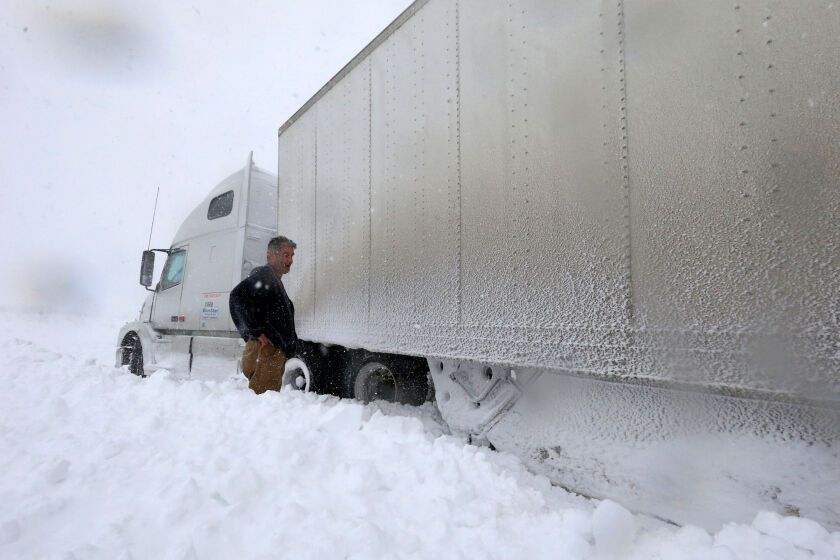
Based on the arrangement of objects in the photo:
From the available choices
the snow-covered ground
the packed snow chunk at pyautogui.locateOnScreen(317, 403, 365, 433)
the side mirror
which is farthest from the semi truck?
the side mirror

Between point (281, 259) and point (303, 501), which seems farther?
point (281, 259)

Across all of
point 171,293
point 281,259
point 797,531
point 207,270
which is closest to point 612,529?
point 797,531

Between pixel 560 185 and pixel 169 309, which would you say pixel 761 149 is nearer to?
pixel 560 185

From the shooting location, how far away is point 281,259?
4574 millimetres

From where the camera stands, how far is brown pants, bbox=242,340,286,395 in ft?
14.9

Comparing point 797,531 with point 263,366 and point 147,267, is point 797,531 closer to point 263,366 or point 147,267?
point 263,366

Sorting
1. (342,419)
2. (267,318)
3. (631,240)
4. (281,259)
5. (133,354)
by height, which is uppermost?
(281,259)

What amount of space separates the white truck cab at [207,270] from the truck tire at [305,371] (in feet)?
3.18

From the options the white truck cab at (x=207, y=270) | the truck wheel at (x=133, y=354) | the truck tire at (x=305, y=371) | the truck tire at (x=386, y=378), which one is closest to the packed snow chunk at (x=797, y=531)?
the truck tire at (x=386, y=378)

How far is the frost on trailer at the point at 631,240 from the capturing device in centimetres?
150

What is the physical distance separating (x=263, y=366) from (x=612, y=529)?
3649mm

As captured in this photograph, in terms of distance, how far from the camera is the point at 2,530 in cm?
178

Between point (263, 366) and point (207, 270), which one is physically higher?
point (207, 270)

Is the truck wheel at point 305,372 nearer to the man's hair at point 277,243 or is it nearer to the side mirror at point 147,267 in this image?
the man's hair at point 277,243
